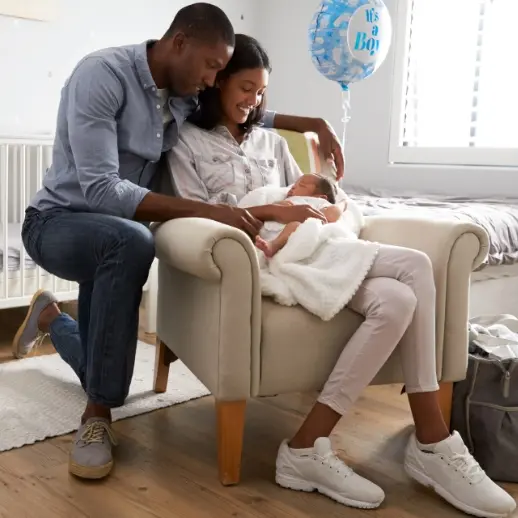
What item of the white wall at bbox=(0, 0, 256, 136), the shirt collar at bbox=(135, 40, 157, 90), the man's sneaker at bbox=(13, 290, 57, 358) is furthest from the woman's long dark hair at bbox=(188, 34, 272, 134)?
the white wall at bbox=(0, 0, 256, 136)

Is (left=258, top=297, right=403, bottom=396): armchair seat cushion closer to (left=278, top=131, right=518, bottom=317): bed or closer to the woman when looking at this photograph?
the woman

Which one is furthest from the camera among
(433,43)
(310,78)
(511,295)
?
(310,78)

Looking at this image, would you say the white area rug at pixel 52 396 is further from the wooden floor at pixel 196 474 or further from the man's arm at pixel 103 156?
the man's arm at pixel 103 156

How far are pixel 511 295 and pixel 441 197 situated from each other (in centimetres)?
60

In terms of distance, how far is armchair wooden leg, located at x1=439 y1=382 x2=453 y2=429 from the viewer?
5.44ft

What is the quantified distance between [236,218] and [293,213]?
16 cm

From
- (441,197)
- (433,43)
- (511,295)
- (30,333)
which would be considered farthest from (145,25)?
(511,295)

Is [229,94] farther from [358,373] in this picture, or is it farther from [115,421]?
[115,421]

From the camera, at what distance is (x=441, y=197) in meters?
3.14

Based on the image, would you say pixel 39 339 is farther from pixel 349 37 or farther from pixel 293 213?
pixel 349 37

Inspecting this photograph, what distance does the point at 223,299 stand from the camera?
1.45 m

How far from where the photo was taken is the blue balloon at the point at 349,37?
2.72m

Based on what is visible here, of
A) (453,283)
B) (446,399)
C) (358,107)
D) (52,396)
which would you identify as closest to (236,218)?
(453,283)

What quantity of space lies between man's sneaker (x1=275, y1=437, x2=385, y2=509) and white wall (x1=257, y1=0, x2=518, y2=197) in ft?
6.98
